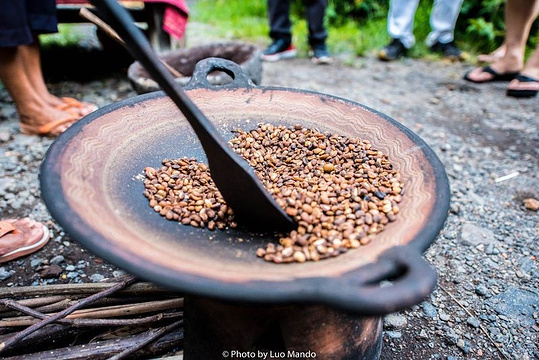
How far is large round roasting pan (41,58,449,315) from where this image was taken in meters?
0.80

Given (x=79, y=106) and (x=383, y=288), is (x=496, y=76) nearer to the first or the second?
(x=79, y=106)

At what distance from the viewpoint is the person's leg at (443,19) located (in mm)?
4695

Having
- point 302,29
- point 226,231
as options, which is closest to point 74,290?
point 226,231

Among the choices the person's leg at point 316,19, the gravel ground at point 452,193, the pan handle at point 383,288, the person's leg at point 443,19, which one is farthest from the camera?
the person's leg at point 443,19

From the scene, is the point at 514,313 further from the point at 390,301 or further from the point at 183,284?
the point at 183,284

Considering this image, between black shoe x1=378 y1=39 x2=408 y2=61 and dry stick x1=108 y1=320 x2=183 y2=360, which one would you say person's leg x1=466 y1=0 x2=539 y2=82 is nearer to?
black shoe x1=378 y1=39 x2=408 y2=61

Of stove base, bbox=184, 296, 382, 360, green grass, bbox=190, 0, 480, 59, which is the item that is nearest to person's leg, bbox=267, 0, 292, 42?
green grass, bbox=190, 0, 480, 59

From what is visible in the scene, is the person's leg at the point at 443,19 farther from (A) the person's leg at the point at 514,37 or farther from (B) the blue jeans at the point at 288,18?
(B) the blue jeans at the point at 288,18

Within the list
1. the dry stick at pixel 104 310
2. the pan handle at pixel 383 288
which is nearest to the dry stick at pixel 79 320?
the dry stick at pixel 104 310

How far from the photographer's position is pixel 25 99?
2.83 metres

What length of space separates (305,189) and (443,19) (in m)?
4.34

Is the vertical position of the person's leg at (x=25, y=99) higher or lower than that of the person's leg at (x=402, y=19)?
lower

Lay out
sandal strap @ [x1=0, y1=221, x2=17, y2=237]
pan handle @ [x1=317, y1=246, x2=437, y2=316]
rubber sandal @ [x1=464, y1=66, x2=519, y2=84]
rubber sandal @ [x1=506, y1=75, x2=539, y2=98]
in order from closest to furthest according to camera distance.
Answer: pan handle @ [x1=317, y1=246, x2=437, y2=316]
sandal strap @ [x1=0, y1=221, x2=17, y2=237]
rubber sandal @ [x1=506, y1=75, x2=539, y2=98]
rubber sandal @ [x1=464, y1=66, x2=519, y2=84]

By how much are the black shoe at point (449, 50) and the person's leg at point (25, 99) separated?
406 cm
